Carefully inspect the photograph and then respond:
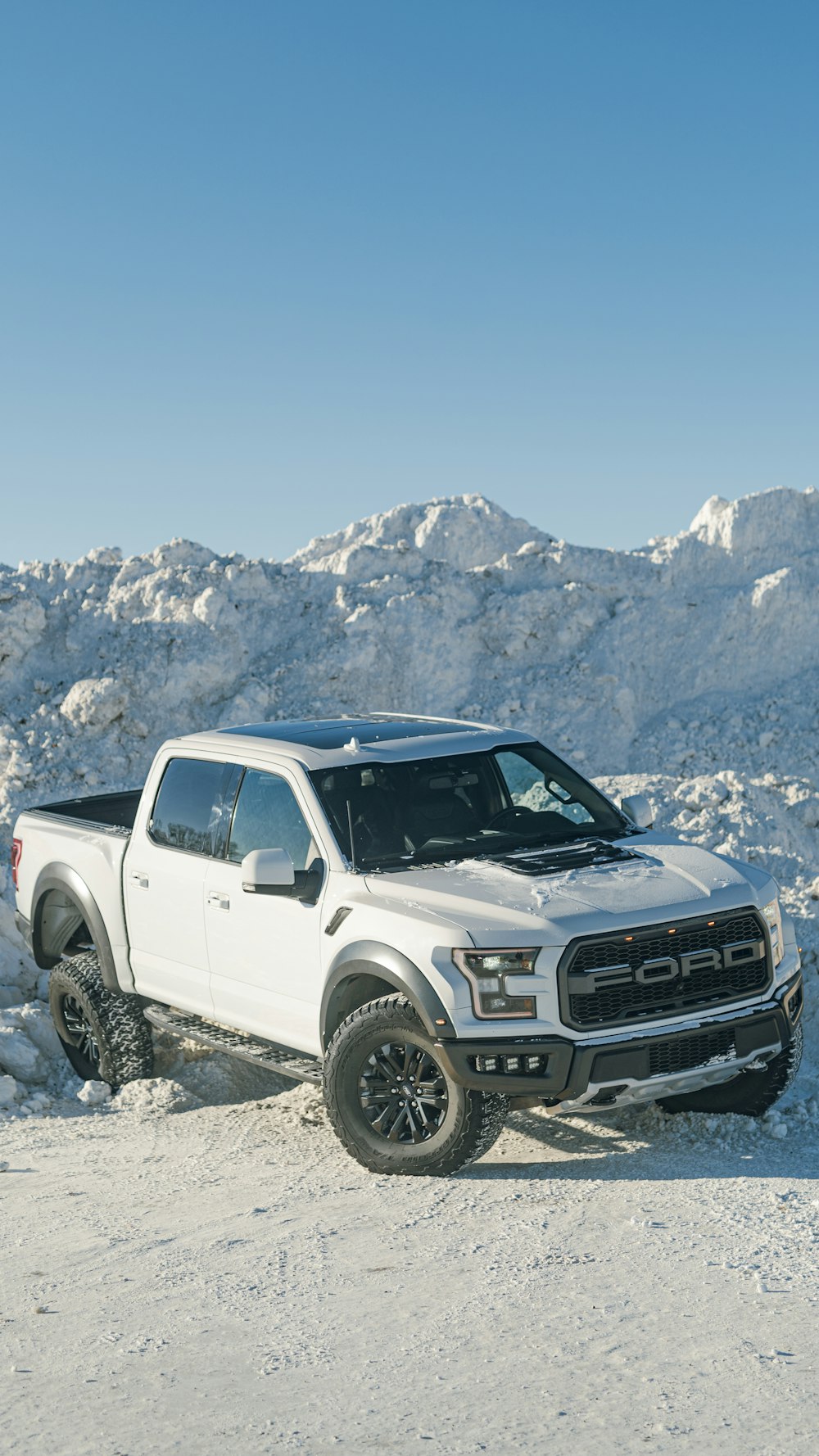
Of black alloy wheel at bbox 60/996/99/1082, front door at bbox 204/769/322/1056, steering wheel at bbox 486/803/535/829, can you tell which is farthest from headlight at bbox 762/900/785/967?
black alloy wheel at bbox 60/996/99/1082

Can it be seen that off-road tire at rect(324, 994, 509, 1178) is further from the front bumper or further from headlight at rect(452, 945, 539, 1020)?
headlight at rect(452, 945, 539, 1020)

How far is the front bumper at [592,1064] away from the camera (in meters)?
5.08

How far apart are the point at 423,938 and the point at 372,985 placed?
54cm

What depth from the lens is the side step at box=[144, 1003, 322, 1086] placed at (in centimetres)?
591

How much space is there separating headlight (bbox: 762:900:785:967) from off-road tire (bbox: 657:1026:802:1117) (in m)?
0.38

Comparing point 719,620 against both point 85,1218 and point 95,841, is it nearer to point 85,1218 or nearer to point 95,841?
point 95,841

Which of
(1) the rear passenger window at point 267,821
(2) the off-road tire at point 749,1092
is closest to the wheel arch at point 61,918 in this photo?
(1) the rear passenger window at point 267,821

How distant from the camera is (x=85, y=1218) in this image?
5.32 metres

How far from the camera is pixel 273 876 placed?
5.64 m

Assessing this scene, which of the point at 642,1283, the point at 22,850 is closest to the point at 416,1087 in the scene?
the point at 642,1283

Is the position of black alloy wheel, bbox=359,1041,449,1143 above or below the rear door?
below

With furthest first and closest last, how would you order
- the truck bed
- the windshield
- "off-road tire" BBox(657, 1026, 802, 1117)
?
the truck bed, the windshield, "off-road tire" BBox(657, 1026, 802, 1117)

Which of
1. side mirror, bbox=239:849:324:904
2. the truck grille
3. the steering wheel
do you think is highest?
the steering wheel

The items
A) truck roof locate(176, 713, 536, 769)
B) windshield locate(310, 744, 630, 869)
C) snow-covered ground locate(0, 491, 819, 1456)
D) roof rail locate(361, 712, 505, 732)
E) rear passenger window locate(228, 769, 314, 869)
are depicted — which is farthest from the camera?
roof rail locate(361, 712, 505, 732)
